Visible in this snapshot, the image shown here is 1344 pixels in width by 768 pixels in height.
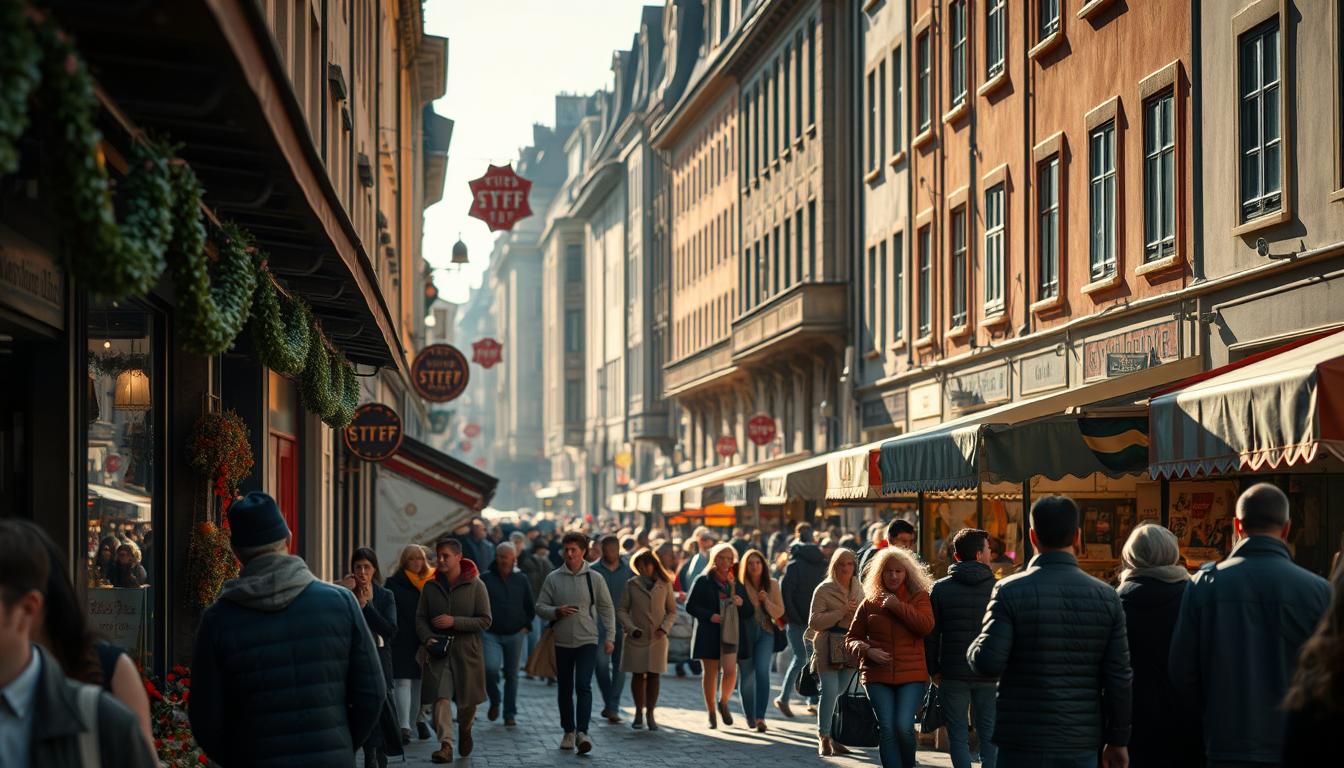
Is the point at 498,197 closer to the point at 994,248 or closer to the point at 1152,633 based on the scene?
the point at 994,248

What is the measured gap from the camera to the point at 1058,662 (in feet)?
28.0

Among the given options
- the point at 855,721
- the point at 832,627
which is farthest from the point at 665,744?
the point at 855,721

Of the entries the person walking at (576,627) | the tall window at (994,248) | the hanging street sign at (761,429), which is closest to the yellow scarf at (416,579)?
the person walking at (576,627)

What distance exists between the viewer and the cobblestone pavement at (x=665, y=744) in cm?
1598

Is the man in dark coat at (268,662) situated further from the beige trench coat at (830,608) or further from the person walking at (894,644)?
the beige trench coat at (830,608)

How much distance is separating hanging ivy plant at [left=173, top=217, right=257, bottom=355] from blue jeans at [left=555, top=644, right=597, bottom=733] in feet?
28.0

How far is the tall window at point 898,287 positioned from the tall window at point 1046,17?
899cm

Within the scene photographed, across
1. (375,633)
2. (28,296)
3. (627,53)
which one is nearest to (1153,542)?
(28,296)

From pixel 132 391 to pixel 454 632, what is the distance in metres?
5.61

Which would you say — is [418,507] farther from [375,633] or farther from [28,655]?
[28,655]

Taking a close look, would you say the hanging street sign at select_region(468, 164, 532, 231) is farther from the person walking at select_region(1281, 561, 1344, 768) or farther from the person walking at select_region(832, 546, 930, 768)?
the person walking at select_region(1281, 561, 1344, 768)

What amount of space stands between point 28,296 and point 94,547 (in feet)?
7.56

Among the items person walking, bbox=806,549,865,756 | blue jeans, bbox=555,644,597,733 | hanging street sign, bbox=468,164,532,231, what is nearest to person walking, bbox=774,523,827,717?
blue jeans, bbox=555,644,597,733

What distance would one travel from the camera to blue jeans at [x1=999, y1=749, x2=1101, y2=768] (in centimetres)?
850
